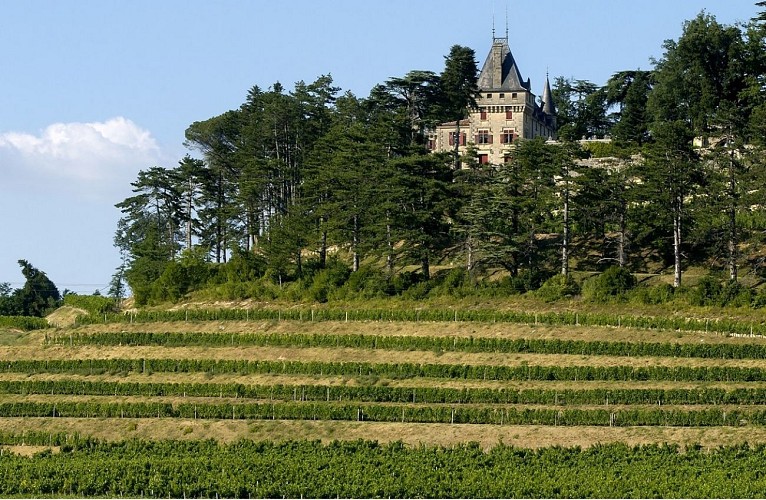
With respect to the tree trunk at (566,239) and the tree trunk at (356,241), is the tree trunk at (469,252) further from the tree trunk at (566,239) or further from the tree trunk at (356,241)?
the tree trunk at (356,241)

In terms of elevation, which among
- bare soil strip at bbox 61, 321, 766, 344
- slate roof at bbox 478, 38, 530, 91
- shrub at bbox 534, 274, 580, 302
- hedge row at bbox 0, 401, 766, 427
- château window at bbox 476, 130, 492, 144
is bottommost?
hedge row at bbox 0, 401, 766, 427

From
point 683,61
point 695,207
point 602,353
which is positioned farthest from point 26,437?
point 683,61

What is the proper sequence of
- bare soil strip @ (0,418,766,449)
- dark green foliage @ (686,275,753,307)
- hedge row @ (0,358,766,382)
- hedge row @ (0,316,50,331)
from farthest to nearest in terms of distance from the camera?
hedge row @ (0,316,50,331), dark green foliage @ (686,275,753,307), hedge row @ (0,358,766,382), bare soil strip @ (0,418,766,449)

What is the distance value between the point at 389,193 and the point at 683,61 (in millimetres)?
25609

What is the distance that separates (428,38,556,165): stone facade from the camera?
106688mm

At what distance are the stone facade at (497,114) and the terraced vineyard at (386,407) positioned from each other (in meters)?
31.5

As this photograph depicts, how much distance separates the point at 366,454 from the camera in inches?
2311

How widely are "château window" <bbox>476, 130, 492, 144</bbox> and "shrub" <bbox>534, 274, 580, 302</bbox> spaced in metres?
28.7

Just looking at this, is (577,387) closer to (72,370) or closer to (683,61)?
(72,370)

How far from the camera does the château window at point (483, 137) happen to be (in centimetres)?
10694

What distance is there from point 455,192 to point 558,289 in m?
10.4

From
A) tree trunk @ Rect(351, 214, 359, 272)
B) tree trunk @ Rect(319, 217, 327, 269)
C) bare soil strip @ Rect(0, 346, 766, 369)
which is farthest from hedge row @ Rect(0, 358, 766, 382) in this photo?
tree trunk @ Rect(319, 217, 327, 269)

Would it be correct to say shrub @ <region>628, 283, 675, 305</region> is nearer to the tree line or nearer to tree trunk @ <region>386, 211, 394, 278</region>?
the tree line

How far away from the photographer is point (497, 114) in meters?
107
